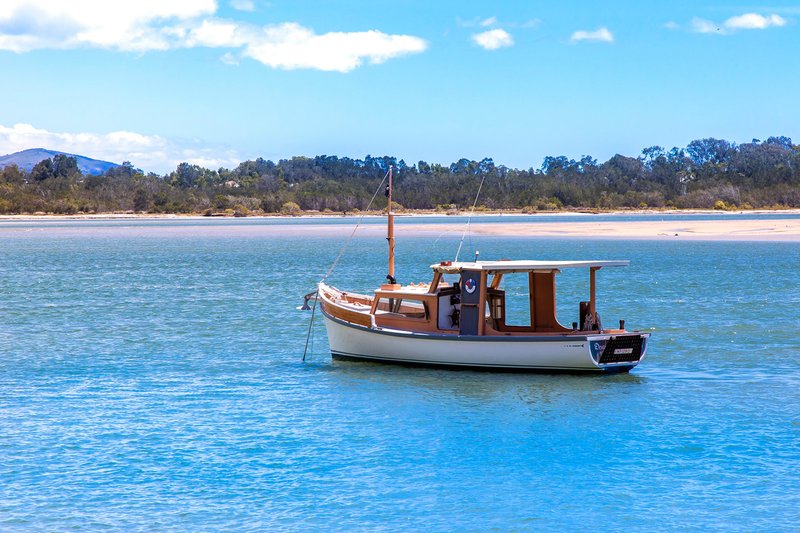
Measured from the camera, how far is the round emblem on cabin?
2250 cm

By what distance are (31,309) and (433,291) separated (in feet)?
72.3

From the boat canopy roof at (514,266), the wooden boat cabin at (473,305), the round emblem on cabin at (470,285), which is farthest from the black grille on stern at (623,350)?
the round emblem on cabin at (470,285)

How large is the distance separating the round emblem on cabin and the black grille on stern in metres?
3.08

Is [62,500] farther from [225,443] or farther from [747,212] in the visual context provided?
[747,212]

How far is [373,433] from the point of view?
1842 cm

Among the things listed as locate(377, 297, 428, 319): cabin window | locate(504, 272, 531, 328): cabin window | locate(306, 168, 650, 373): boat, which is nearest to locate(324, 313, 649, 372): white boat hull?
locate(306, 168, 650, 373): boat

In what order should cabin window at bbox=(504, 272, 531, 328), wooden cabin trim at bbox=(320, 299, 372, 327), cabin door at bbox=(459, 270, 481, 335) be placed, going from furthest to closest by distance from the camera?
cabin window at bbox=(504, 272, 531, 328) < wooden cabin trim at bbox=(320, 299, 372, 327) < cabin door at bbox=(459, 270, 481, 335)

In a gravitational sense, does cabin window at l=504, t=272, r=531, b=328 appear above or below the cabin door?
below

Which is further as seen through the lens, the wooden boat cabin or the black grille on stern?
the wooden boat cabin

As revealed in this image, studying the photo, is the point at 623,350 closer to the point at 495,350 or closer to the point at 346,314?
the point at 495,350

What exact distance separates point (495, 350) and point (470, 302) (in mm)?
1158

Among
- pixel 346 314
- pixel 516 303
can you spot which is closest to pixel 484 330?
pixel 346 314

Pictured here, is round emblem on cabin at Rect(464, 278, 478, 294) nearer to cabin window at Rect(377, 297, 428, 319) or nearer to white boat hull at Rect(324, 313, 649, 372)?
white boat hull at Rect(324, 313, 649, 372)

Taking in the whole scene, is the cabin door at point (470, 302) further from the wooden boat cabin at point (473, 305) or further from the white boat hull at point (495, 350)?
the white boat hull at point (495, 350)
